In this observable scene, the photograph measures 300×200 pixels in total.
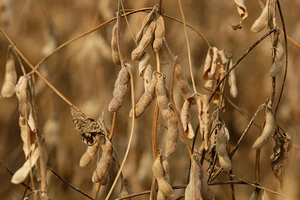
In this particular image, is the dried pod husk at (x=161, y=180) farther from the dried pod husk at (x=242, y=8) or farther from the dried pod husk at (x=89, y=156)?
the dried pod husk at (x=242, y=8)

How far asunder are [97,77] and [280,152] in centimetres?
53

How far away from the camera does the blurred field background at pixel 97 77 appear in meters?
1.15

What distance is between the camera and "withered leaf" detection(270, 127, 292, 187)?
0.73 m

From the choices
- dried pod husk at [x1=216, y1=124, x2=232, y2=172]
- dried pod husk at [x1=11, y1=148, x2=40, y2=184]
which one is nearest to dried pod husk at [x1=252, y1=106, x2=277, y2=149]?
dried pod husk at [x1=216, y1=124, x2=232, y2=172]

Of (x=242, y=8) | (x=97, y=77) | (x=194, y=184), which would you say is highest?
(x=97, y=77)

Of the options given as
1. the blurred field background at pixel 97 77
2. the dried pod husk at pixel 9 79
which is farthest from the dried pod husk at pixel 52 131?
the dried pod husk at pixel 9 79

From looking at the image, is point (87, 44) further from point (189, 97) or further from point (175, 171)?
point (189, 97)

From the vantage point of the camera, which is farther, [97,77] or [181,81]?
[97,77]

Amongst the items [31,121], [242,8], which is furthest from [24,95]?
[242,8]

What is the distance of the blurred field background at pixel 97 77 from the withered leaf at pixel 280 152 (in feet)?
1.28

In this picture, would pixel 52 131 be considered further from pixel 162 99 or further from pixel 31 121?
pixel 162 99

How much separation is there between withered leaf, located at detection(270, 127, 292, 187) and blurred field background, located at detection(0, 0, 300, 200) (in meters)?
0.39

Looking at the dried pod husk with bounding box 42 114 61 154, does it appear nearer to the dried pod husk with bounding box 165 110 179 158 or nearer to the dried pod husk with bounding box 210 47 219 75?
the dried pod husk with bounding box 210 47 219 75

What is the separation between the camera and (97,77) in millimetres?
1179
